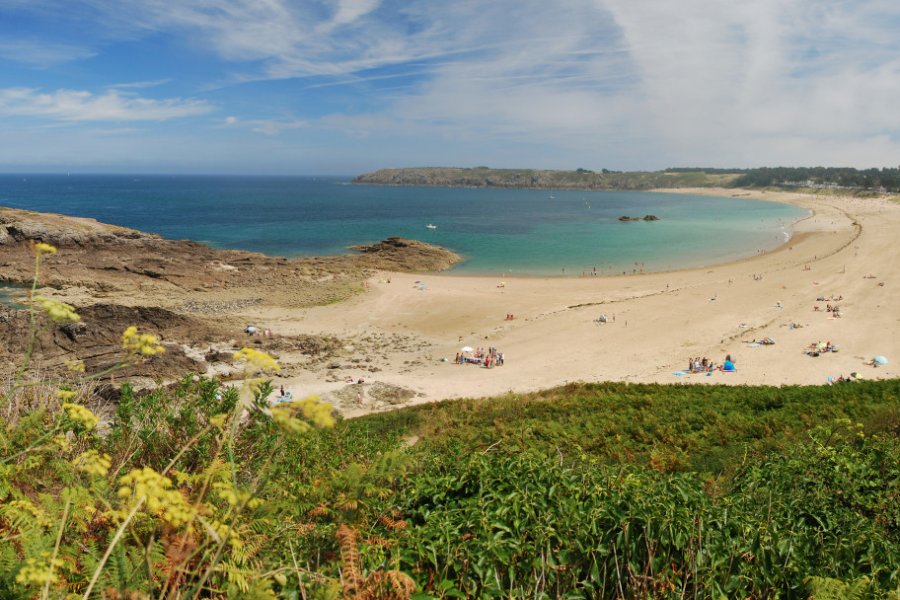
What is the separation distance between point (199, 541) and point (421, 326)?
28.0 metres

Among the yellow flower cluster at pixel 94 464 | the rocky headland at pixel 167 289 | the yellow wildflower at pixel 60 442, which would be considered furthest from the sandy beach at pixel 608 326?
the yellow flower cluster at pixel 94 464

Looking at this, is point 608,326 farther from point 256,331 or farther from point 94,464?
point 94,464

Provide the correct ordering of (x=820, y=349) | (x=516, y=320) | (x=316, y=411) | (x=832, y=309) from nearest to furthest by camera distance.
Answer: (x=316, y=411), (x=820, y=349), (x=832, y=309), (x=516, y=320)

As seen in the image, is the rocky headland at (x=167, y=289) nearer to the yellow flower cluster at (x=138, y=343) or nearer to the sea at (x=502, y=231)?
the sea at (x=502, y=231)

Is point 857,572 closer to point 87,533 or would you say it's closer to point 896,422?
point 87,533

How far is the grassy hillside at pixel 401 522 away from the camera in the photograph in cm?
244

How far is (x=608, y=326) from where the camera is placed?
96.9 ft

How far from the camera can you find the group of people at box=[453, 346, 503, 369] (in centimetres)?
2409

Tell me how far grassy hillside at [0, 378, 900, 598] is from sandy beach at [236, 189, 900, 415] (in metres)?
14.6

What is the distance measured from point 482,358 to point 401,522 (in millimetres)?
21299

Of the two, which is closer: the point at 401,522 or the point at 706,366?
the point at 401,522

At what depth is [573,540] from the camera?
3803 millimetres

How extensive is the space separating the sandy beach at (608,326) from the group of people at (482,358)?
0.39m

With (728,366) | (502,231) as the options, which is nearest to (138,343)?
(728,366)
